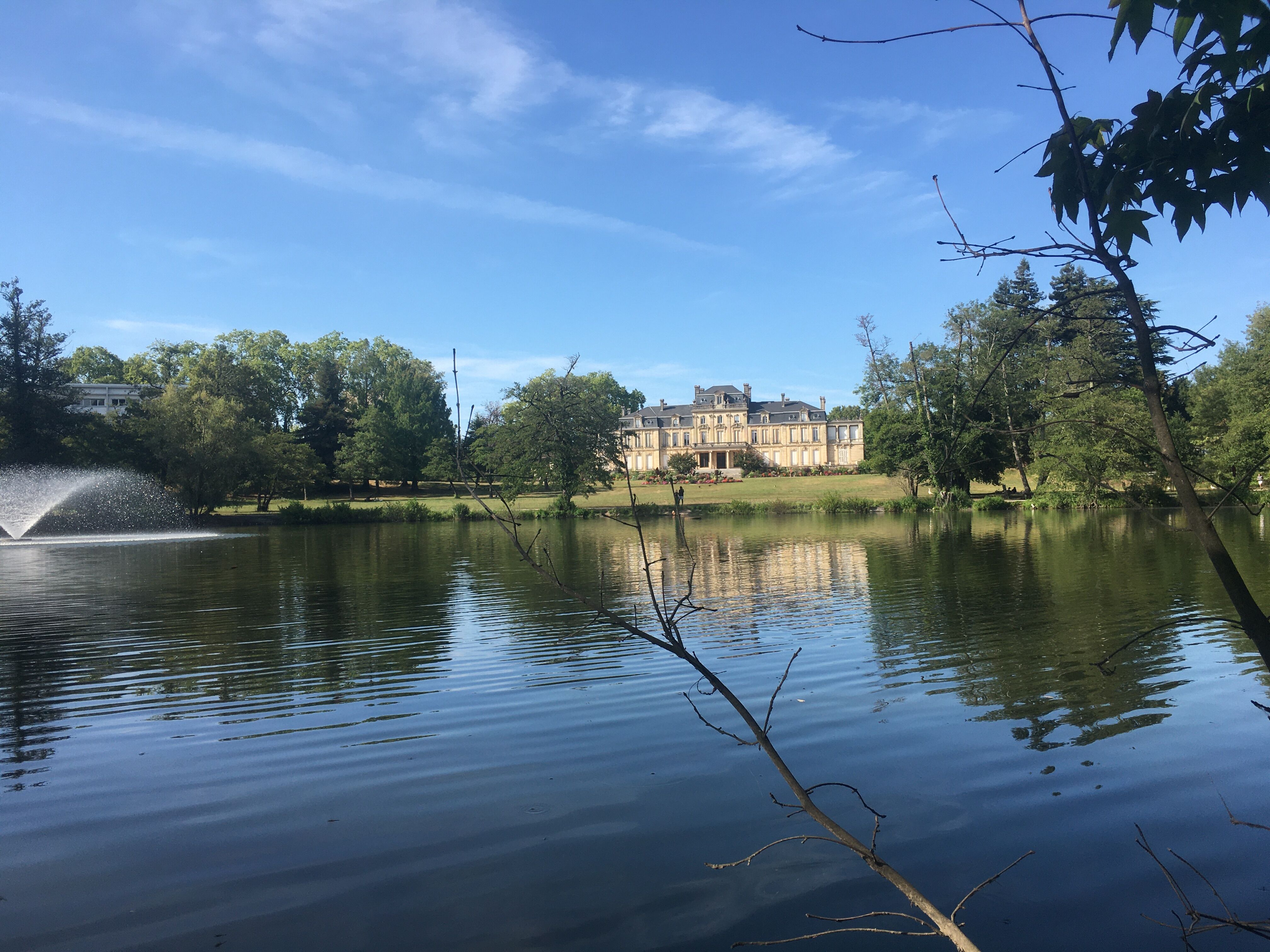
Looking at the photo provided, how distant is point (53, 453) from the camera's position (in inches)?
1747

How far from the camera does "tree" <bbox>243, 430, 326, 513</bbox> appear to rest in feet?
168

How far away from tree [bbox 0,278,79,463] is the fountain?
122cm

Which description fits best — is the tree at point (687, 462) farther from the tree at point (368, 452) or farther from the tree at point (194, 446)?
the tree at point (194, 446)

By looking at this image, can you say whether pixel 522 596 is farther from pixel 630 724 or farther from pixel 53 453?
pixel 53 453

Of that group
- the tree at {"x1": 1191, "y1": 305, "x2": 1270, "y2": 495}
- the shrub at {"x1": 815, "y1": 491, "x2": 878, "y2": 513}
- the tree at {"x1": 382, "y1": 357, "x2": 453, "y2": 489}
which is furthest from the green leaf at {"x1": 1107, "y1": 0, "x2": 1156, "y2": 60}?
the tree at {"x1": 382, "y1": 357, "x2": 453, "y2": 489}

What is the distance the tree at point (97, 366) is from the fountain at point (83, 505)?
157 feet

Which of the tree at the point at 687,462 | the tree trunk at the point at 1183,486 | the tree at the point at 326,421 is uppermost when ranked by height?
the tree at the point at 326,421

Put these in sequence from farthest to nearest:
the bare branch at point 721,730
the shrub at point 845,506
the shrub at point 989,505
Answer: the shrub at point 845,506 < the shrub at point 989,505 < the bare branch at point 721,730

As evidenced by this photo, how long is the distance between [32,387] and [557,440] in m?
27.9

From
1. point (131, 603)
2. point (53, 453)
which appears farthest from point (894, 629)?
point (53, 453)

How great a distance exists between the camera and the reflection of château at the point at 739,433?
102 meters

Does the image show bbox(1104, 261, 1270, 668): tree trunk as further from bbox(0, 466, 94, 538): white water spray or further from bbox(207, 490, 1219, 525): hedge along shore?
bbox(0, 466, 94, 538): white water spray

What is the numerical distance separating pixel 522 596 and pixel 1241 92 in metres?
14.5

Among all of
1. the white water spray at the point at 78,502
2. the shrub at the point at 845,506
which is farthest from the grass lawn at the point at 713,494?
the white water spray at the point at 78,502
